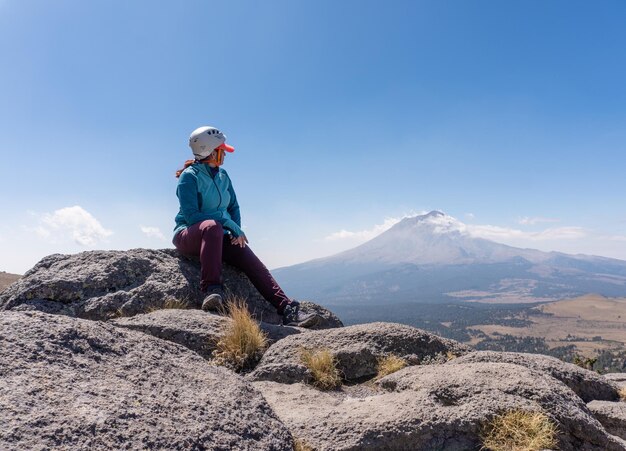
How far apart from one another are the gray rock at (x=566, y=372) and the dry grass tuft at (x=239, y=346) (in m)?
2.73

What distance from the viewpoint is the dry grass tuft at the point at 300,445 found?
3386mm

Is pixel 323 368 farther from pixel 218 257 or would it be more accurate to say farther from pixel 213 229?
pixel 213 229

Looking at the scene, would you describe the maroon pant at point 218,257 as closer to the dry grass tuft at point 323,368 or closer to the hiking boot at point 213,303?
the hiking boot at point 213,303

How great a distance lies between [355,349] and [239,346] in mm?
1638

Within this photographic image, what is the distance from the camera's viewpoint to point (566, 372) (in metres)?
5.73

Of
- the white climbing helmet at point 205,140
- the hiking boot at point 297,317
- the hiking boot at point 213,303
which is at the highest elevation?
the white climbing helmet at point 205,140

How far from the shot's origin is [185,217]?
29.1 feet

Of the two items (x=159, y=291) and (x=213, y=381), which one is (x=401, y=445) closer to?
(x=213, y=381)

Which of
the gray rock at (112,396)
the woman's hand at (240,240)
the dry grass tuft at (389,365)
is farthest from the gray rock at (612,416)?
the woman's hand at (240,240)

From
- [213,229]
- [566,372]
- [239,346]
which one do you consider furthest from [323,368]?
[213,229]

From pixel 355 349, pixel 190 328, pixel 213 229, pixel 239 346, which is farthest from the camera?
pixel 213 229

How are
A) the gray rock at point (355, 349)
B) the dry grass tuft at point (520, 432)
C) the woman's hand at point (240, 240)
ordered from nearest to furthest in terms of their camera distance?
the dry grass tuft at point (520, 432) < the gray rock at point (355, 349) < the woman's hand at point (240, 240)

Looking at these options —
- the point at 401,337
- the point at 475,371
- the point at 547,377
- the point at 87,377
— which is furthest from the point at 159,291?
the point at 547,377

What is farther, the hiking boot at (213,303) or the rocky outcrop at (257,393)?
the hiking boot at (213,303)
